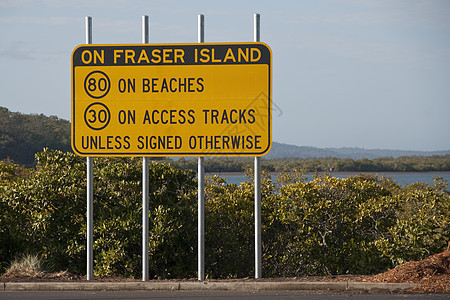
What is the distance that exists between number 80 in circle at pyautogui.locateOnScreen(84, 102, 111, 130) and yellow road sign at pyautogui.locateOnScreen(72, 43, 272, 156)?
2 centimetres

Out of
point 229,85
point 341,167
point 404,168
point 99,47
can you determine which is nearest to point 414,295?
point 229,85

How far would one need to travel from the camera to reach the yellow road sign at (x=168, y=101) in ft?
33.0

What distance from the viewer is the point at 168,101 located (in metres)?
10.2

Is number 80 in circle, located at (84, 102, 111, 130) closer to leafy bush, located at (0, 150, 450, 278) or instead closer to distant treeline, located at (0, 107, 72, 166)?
leafy bush, located at (0, 150, 450, 278)

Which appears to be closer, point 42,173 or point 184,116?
point 184,116

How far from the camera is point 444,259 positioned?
9.85m

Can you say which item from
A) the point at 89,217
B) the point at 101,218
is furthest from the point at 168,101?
the point at 101,218

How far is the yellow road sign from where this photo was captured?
1007 cm

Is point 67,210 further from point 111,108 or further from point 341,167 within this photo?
point 341,167

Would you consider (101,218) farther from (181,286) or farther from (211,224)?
(181,286)

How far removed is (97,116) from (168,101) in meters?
1.23

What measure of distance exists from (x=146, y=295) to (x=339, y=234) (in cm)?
533

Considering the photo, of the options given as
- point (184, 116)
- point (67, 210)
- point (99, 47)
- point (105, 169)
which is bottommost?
point (67, 210)

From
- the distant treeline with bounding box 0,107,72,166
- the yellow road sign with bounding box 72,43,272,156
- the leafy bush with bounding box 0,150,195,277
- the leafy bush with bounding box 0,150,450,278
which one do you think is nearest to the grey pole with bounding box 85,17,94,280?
the yellow road sign with bounding box 72,43,272,156
